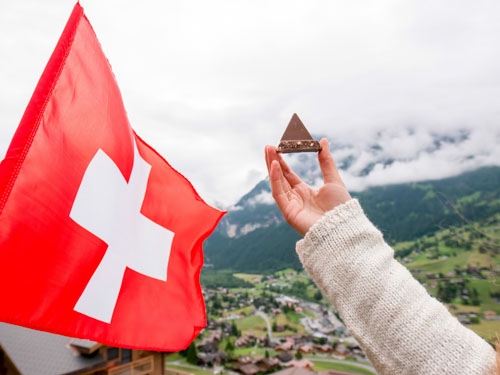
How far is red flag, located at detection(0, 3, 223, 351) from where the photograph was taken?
2.16 metres

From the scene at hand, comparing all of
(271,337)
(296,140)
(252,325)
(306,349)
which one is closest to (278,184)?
(296,140)

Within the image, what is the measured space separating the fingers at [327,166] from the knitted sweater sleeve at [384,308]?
34cm

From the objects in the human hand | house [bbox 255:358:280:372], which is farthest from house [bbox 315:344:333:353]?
the human hand

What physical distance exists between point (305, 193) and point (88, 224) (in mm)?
1650

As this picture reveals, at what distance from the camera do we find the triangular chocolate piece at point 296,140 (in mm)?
2147

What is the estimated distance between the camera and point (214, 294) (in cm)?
12875

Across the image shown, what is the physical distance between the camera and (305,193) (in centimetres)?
218

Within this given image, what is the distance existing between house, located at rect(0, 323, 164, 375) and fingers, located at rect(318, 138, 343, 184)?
495 inches

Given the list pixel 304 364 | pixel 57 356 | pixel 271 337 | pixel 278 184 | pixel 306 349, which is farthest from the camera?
pixel 271 337

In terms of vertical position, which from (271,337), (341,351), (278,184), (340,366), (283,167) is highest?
(283,167)

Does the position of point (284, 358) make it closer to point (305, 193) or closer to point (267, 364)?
point (267, 364)

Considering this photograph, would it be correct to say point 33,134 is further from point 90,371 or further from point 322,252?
point 90,371

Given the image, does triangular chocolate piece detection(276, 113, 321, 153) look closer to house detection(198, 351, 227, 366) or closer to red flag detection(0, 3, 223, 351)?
red flag detection(0, 3, 223, 351)

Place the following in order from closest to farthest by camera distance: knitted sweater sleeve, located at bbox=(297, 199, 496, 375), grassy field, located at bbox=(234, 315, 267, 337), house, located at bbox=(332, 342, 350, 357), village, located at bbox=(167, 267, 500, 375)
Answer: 1. knitted sweater sleeve, located at bbox=(297, 199, 496, 375)
2. village, located at bbox=(167, 267, 500, 375)
3. house, located at bbox=(332, 342, 350, 357)
4. grassy field, located at bbox=(234, 315, 267, 337)
